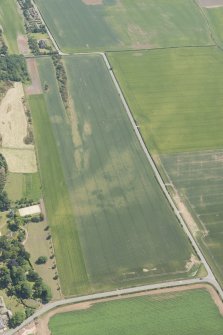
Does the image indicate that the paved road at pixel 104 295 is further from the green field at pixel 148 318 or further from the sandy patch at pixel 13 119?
the sandy patch at pixel 13 119

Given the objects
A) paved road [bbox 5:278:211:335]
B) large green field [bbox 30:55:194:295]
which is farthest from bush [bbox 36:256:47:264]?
paved road [bbox 5:278:211:335]

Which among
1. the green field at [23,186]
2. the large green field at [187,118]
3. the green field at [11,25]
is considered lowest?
the large green field at [187,118]

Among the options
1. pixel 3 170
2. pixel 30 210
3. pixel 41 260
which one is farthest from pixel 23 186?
pixel 41 260

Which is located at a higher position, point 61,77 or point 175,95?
point 61,77

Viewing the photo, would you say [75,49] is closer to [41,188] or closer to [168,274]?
[41,188]

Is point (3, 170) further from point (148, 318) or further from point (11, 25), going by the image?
point (11, 25)

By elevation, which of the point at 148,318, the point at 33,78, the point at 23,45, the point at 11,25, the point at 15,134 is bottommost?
the point at 148,318

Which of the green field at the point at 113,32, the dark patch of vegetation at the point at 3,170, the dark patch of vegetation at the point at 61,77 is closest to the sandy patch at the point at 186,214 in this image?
the dark patch of vegetation at the point at 3,170

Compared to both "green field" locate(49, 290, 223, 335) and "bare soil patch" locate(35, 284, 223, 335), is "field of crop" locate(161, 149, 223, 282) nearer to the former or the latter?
"bare soil patch" locate(35, 284, 223, 335)
